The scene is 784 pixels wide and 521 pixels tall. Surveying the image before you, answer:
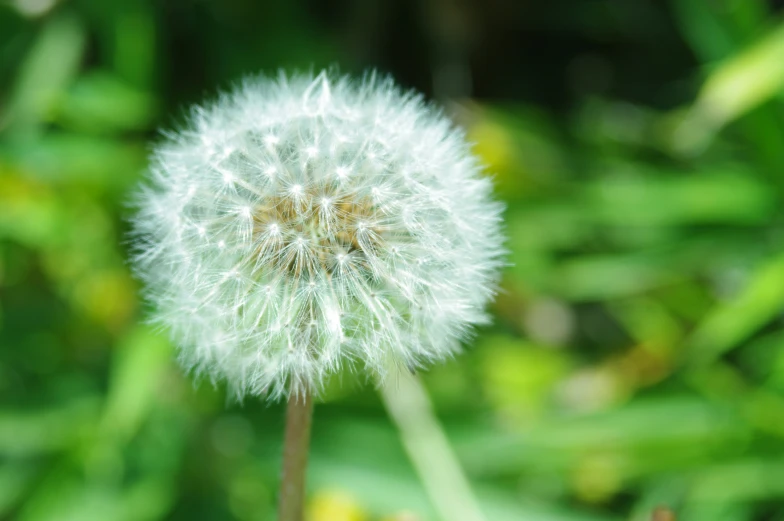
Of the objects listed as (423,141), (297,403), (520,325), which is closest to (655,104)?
(520,325)

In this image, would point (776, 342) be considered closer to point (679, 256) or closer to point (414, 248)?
point (679, 256)

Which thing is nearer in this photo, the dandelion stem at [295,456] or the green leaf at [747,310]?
the dandelion stem at [295,456]

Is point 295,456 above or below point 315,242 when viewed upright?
below

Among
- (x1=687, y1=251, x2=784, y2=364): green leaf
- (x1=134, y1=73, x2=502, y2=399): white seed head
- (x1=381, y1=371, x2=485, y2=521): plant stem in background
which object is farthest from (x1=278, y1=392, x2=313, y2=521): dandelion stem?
(x1=687, y1=251, x2=784, y2=364): green leaf

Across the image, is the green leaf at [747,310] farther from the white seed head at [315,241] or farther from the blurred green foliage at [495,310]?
the white seed head at [315,241]

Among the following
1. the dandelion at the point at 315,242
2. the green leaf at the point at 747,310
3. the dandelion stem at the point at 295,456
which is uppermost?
the green leaf at the point at 747,310

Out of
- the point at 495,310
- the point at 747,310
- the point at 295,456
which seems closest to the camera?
the point at 295,456

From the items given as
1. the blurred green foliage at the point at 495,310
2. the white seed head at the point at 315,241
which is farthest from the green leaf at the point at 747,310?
the white seed head at the point at 315,241

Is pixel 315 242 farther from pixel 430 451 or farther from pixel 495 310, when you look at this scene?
pixel 495 310

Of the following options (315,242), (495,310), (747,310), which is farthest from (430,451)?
(315,242)
